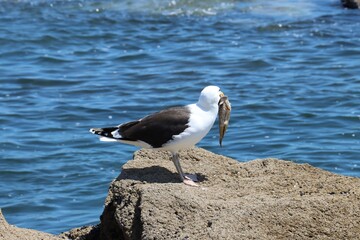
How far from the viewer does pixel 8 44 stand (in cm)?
1656

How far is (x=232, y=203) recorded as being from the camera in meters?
5.82

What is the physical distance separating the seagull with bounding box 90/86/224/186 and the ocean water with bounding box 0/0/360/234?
2.19 meters

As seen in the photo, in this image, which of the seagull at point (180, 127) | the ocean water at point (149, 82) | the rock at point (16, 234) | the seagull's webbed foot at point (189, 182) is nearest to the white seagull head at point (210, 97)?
the seagull at point (180, 127)

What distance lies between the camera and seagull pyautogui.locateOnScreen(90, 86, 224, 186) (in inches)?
259

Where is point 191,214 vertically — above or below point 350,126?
above

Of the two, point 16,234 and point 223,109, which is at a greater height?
point 223,109

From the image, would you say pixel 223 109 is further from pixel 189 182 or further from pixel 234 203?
pixel 234 203

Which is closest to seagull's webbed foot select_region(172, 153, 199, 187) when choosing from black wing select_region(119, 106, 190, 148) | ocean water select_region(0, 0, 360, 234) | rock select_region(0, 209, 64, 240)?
black wing select_region(119, 106, 190, 148)

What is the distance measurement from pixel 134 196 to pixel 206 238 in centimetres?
83

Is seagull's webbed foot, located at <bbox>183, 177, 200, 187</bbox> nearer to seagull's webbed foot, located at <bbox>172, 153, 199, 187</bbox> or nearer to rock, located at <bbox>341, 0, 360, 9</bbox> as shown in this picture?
seagull's webbed foot, located at <bbox>172, 153, 199, 187</bbox>

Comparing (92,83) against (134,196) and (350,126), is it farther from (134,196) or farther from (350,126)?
(134,196)

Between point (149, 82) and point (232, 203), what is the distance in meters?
8.50

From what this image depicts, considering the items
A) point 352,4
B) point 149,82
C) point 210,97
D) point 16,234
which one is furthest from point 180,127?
point 352,4

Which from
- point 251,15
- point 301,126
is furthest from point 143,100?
point 251,15
